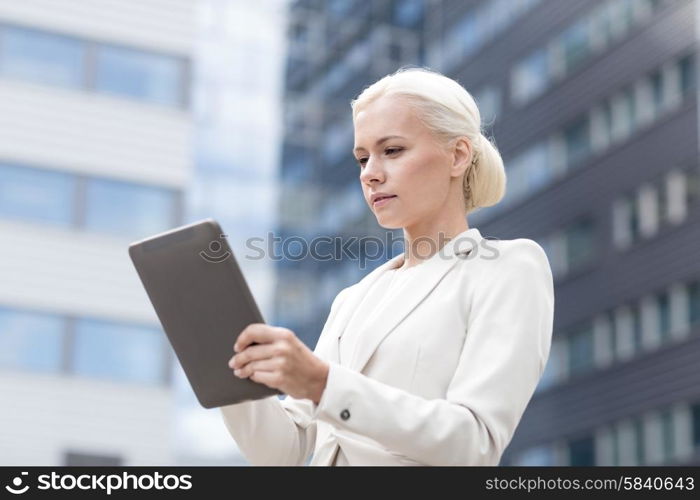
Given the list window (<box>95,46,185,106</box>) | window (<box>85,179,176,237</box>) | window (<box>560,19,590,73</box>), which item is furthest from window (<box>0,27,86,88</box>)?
window (<box>560,19,590,73</box>)

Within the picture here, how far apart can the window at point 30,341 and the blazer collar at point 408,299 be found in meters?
19.6

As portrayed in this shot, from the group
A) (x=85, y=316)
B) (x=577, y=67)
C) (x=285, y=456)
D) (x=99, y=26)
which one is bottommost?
(x=285, y=456)

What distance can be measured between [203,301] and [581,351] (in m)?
26.2

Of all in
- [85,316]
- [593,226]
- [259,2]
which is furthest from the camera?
[259,2]

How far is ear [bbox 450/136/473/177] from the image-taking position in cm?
314

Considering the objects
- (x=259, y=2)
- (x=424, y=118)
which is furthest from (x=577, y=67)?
(x=424, y=118)

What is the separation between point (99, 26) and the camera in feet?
77.9

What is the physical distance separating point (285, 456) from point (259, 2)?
1114 inches

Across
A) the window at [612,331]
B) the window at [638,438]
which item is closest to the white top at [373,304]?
the window at [638,438]

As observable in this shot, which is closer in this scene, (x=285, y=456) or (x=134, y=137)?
(x=285, y=456)

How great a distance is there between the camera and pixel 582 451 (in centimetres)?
2788

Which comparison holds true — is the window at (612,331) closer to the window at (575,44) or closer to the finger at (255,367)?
the window at (575,44)

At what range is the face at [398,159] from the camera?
305cm
